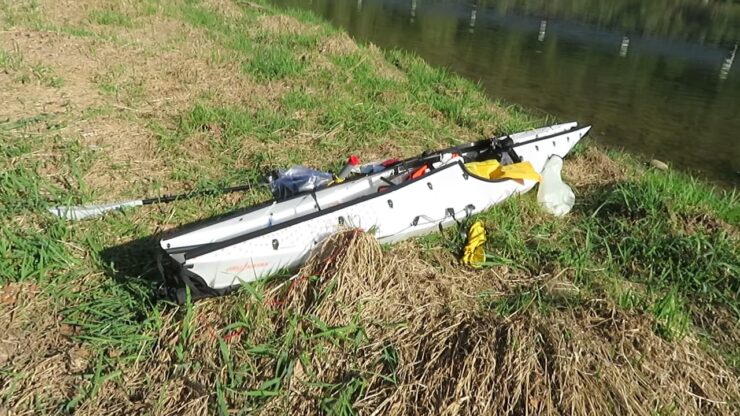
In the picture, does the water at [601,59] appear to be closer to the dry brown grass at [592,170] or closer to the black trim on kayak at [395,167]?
the dry brown grass at [592,170]

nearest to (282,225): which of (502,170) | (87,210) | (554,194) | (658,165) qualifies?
(87,210)

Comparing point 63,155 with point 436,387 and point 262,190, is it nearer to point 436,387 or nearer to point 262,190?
point 262,190

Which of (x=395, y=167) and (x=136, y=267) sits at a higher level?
(x=395, y=167)

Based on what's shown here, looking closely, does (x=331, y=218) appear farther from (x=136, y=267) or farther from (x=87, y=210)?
(x=87, y=210)

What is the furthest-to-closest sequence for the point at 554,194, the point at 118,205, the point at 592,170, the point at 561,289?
the point at 592,170 < the point at 554,194 < the point at 118,205 < the point at 561,289

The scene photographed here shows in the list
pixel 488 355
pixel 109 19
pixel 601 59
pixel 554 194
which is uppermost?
pixel 109 19

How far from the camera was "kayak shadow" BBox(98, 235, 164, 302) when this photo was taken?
10.1 ft

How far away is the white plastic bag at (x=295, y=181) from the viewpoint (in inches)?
171

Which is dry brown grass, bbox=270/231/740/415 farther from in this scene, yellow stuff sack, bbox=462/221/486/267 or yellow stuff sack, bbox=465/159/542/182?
yellow stuff sack, bbox=465/159/542/182

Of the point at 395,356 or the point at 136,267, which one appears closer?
the point at 395,356

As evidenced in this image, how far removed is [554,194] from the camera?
468cm

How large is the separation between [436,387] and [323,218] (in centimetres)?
136

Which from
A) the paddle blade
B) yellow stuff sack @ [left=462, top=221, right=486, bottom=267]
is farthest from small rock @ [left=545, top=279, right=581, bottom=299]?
the paddle blade

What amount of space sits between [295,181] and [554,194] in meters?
2.49
